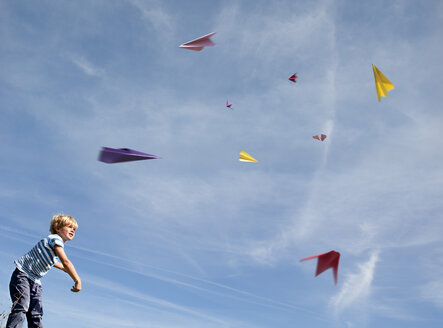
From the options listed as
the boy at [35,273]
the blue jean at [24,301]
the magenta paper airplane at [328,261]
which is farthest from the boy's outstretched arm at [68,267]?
the magenta paper airplane at [328,261]

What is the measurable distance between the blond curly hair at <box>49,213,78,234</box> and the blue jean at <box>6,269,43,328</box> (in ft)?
2.60

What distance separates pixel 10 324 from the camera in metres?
5.54

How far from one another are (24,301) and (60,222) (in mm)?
1248

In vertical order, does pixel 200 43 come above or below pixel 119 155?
above

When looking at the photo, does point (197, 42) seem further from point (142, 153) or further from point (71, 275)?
point (71, 275)

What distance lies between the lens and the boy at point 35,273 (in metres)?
5.74

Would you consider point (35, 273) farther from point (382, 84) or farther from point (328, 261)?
point (382, 84)

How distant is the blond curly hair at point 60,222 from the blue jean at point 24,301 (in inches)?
31.2

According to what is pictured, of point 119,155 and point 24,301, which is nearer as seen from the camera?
point 24,301

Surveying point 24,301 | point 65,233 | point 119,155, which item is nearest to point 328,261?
point 119,155

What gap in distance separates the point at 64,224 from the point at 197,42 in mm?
6244

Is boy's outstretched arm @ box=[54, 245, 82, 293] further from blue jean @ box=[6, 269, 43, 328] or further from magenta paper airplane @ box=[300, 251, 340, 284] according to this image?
magenta paper airplane @ box=[300, 251, 340, 284]

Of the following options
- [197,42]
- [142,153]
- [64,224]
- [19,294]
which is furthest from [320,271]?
[197,42]

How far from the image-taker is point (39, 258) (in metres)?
5.91
